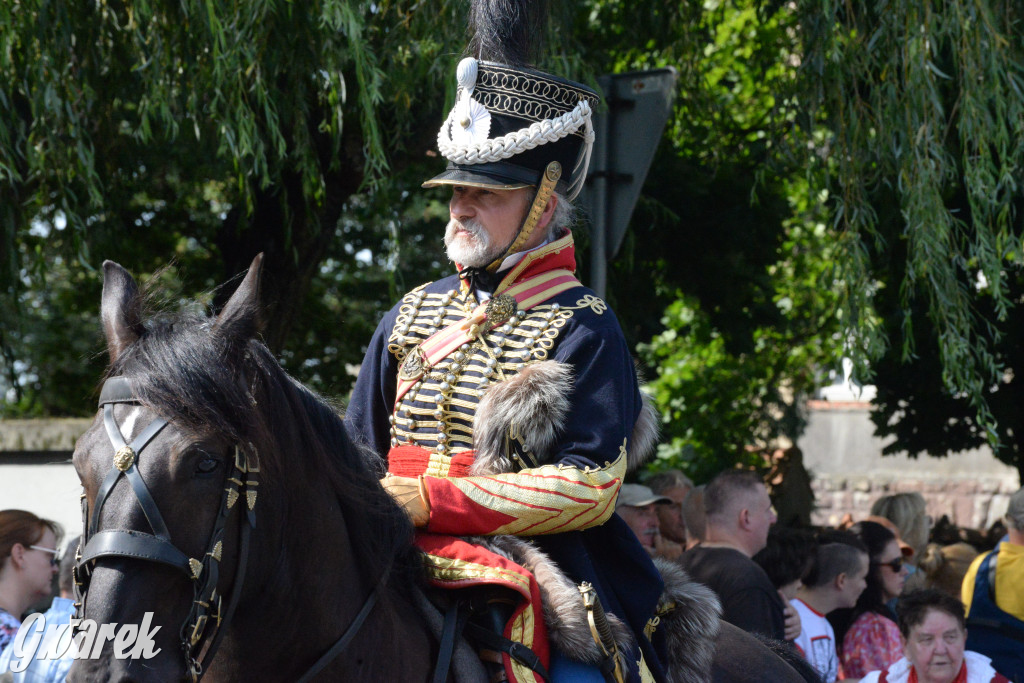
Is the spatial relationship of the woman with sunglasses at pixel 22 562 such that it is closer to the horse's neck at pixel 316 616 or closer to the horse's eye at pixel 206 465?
the horse's neck at pixel 316 616

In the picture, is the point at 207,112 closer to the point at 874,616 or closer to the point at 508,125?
the point at 508,125

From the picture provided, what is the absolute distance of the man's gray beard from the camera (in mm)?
2941

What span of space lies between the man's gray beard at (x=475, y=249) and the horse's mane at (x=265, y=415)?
Result: 0.61 m

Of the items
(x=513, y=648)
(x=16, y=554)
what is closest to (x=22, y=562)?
(x=16, y=554)

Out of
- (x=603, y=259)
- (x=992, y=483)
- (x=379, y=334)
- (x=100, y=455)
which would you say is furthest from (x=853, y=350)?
(x=992, y=483)

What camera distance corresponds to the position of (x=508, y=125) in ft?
9.75

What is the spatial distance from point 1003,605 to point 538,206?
362 centimetres

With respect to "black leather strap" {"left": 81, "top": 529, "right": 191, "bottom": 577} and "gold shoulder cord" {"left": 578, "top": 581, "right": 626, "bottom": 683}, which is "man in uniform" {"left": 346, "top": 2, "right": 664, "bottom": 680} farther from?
"black leather strap" {"left": 81, "top": 529, "right": 191, "bottom": 577}

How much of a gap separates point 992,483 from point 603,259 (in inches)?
533

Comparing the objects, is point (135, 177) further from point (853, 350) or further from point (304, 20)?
point (853, 350)

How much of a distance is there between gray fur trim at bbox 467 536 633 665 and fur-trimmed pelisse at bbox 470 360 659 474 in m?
0.19

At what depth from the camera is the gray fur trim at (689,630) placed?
3080 mm

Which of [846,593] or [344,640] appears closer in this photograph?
[344,640]

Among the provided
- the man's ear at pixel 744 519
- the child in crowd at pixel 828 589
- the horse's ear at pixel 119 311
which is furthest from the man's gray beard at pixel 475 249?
the child in crowd at pixel 828 589
